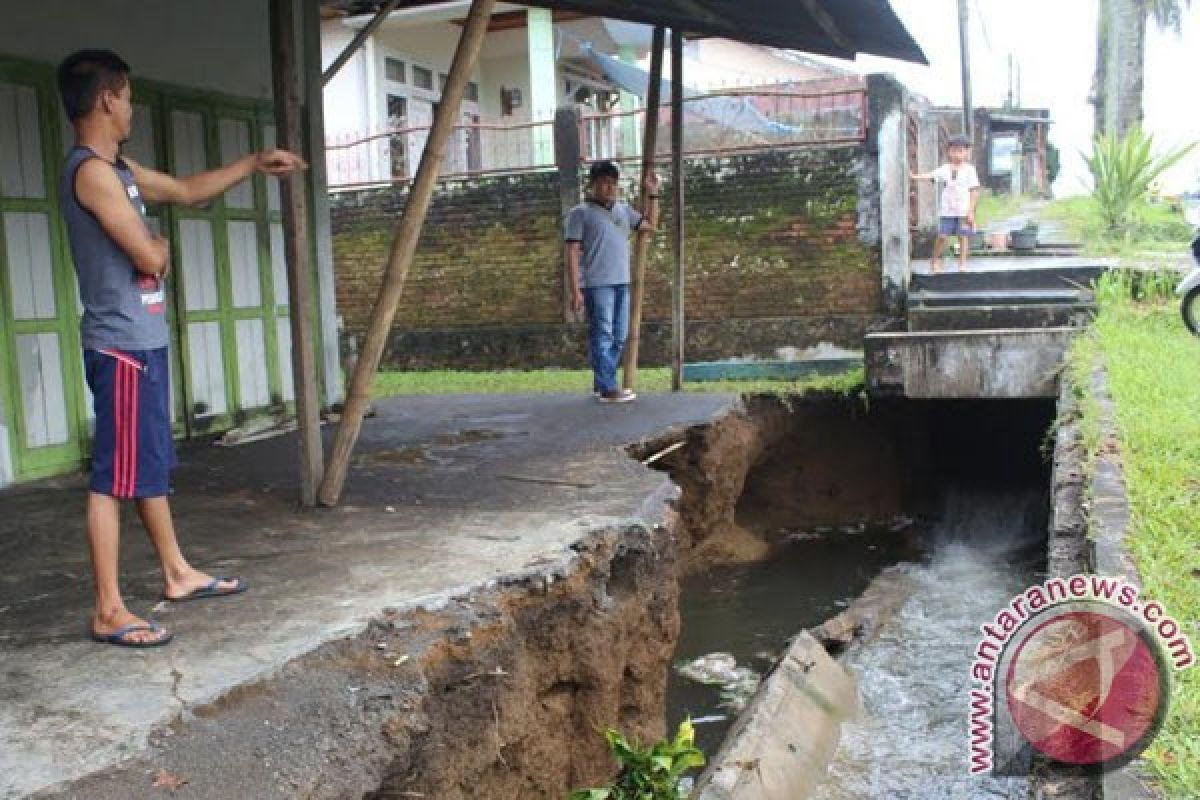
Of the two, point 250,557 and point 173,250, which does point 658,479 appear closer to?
point 250,557

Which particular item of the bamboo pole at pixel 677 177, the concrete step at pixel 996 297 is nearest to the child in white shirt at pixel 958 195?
the concrete step at pixel 996 297

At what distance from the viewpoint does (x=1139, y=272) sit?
11.2 metres

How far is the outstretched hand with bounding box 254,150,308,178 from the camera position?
3.73 meters

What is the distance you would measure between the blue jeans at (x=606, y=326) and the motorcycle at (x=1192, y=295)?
478 centimetres

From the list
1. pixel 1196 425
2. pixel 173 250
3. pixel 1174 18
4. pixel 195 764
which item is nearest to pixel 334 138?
pixel 173 250

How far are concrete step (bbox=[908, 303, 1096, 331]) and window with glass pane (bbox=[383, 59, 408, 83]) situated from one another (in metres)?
9.02

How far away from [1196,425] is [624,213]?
4058mm

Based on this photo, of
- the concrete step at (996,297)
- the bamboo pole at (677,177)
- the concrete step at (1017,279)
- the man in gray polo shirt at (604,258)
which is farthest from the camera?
the concrete step at (1017,279)

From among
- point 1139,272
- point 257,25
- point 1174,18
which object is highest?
point 1174,18

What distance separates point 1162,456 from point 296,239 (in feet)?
13.8

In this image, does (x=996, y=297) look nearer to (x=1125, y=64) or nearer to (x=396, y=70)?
(x=396, y=70)

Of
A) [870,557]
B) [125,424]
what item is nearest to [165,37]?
[125,424]

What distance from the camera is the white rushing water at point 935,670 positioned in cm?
513

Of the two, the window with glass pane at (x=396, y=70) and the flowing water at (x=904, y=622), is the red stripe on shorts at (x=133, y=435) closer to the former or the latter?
the flowing water at (x=904, y=622)
